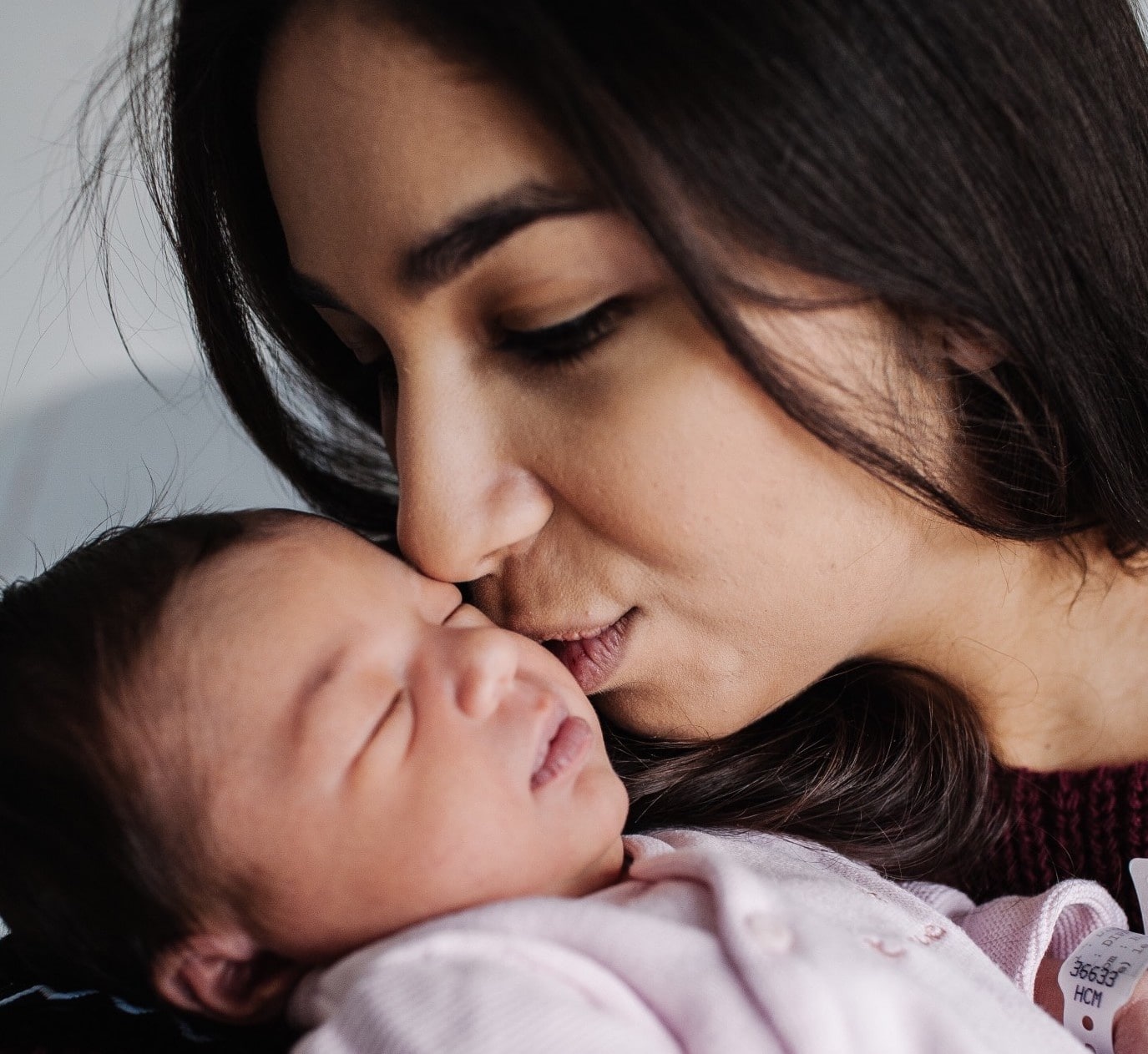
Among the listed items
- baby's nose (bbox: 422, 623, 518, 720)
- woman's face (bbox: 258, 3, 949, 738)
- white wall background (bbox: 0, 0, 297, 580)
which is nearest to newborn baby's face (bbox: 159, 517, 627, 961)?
baby's nose (bbox: 422, 623, 518, 720)

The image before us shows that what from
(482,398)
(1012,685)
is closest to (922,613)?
(1012,685)

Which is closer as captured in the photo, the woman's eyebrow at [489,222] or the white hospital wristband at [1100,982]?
the woman's eyebrow at [489,222]

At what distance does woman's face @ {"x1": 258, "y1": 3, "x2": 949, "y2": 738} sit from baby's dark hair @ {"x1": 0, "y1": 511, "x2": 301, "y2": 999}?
24 centimetres

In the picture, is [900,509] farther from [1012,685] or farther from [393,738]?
[393,738]

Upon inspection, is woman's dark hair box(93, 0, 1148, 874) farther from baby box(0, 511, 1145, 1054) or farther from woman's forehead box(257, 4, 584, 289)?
baby box(0, 511, 1145, 1054)

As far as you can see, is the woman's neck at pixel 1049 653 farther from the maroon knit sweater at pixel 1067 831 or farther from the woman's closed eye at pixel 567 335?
the woman's closed eye at pixel 567 335

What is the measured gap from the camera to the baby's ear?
0.93 m

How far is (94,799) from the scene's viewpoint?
90cm

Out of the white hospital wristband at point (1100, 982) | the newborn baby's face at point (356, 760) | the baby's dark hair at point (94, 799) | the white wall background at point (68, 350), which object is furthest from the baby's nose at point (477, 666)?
the white wall background at point (68, 350)

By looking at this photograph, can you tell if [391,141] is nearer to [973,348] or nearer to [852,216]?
[852,216]

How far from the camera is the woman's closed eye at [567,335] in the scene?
0.92 metres

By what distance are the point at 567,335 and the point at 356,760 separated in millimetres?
344

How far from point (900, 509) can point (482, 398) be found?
0.37 metres

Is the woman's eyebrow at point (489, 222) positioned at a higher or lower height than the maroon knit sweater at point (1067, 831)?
higher
